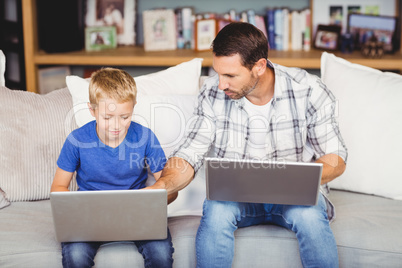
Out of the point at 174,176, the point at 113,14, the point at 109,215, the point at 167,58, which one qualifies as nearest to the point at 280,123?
the point at 174,176

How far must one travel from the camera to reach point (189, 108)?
→ 1.86m

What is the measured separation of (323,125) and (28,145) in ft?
3.34

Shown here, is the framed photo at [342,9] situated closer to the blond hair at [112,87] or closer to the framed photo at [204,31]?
the framed photo at [204,31]

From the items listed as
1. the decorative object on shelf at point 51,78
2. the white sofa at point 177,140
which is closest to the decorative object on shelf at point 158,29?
the decorative object on shelf at point 51,78

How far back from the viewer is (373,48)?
280cm

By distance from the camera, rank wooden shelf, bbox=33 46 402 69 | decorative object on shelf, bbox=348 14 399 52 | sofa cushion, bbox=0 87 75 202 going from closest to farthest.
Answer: sofa cushion, bbox=0 87 75 202 → wooden shelf, bbox=33 46 402 69 → decorative object on shelf, bbox=348 14 399 52

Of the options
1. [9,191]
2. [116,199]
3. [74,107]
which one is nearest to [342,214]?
[116,199]

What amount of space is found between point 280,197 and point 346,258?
341 mm

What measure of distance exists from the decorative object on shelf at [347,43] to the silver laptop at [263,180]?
1.78 metres

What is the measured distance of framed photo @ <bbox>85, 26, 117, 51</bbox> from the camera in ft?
9.91

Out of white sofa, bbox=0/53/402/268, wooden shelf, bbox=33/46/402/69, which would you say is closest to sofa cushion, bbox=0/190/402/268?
white sofa, bbox=0/53/402/268

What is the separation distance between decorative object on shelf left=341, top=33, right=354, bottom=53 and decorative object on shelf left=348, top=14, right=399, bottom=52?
0.07 metres

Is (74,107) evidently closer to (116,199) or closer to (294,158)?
(116,199)

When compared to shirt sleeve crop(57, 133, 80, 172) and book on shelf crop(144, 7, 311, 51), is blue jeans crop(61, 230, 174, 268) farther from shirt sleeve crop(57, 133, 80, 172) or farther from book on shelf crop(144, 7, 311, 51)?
book on shelf crop(144, 7, 311, 51)
